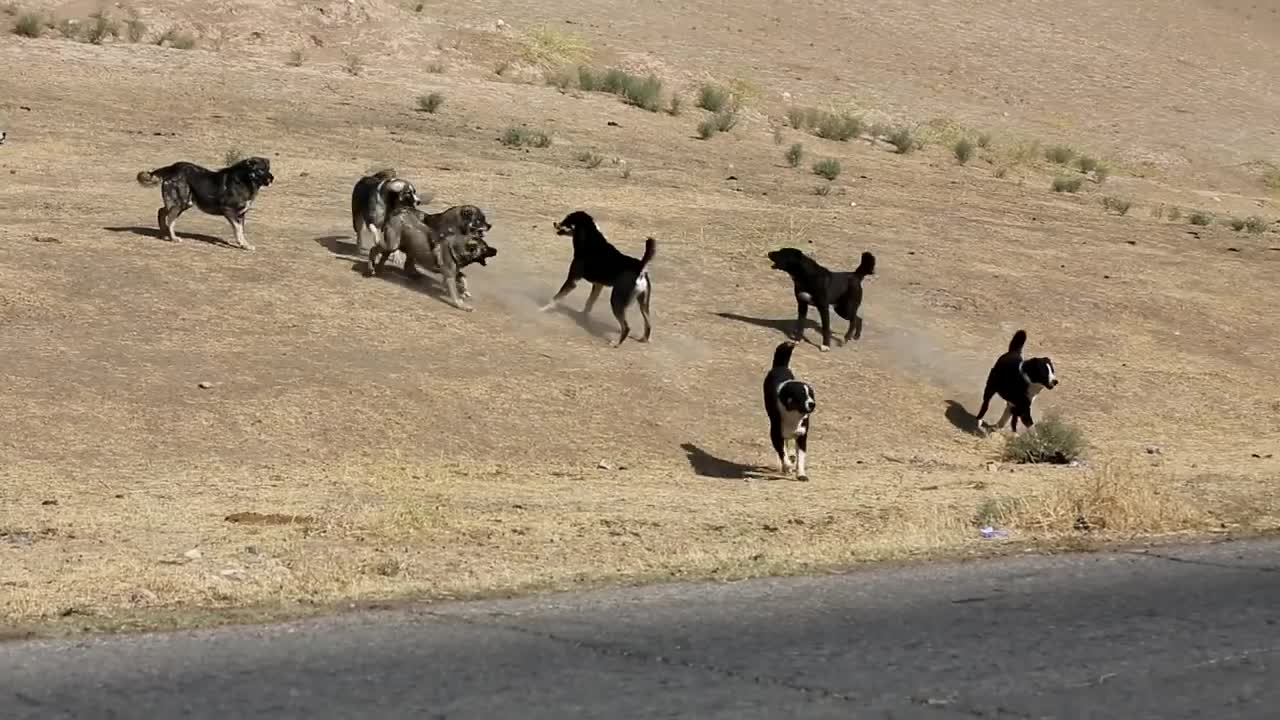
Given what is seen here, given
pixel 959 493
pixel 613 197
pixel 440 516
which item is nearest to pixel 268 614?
pixel 440 516

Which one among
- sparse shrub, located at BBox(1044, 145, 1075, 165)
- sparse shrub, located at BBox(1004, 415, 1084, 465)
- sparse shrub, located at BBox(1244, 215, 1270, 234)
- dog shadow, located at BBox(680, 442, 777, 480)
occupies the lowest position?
dog shadow, located at BBox(680, 442, 777, 480)

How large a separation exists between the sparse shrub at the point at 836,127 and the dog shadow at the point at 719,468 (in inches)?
903

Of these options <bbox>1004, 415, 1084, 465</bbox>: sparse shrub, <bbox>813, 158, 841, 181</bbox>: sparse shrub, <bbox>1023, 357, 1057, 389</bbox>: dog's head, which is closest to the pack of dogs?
<bbox>1023, 357, 1057, 389</bbox>: dog's head

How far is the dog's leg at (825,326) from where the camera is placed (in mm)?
21764

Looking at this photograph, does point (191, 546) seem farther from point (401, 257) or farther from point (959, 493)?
point (401, 257)

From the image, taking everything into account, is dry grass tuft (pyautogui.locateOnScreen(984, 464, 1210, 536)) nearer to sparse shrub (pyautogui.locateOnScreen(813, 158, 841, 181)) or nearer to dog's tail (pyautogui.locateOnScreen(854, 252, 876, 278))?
dog's tail (pyautogui.locateOnScreen(854, 252, 876, 278))

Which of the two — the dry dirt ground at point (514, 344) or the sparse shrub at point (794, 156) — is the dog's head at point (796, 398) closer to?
the dry dirt ground at point (514, 344)

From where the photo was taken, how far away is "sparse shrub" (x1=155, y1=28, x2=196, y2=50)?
124ft

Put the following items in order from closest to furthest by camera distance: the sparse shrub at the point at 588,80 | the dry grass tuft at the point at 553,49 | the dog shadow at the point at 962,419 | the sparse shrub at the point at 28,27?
the dog shadow at the point at 962,419, the sparse shrub at the point at 28,27, the sparse shrub at the point at 588,80, the dry grass tuft at the point at 553,49

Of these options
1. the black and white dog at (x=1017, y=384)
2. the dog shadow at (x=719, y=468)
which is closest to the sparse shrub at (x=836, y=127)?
the black and white dog at (x=1017, y=384)

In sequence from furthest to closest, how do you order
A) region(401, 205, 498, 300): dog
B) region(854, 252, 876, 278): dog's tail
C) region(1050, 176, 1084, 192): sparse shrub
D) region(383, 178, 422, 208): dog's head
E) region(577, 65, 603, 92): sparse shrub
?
region(577, 65, 603, 92): sparse shrub < region(1050, 176, 1084, 192): sparse shrub < region(854, 252, 876, 278): dog's tail < region(383, 178, 422, 208): dog's head < region(401, 205, 498, 300): dog

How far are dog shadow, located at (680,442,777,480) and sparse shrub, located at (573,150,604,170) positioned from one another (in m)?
14.6

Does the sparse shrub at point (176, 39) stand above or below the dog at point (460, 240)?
above

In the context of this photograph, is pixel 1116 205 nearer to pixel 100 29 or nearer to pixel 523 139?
pixel 523 139
